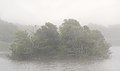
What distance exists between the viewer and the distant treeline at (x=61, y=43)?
101 metres

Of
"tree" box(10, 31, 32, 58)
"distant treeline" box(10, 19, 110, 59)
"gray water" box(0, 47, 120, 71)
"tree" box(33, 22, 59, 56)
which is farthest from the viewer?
"tree" box(10, 31, 32, 58)

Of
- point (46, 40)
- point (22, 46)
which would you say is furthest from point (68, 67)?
point (22, 46)

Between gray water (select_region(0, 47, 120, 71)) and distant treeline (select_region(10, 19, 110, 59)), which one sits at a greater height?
distant treeline (select_region(10, 19, 110, 59))

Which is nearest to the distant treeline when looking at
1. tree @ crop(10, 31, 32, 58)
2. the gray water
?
tree @ crop(10, 31, 32, 58)

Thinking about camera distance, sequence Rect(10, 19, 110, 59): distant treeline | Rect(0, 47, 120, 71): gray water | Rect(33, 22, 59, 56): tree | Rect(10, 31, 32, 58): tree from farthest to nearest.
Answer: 1. Rect(10, 31, 32, 58): tree
2. Rect(33, 22, 59, 56): tree
3. Rect(10, 19, 110, 59): distant treeline
4. Rect(0, 47, 120, 71): gray water

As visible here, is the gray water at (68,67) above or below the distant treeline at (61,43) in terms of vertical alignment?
below

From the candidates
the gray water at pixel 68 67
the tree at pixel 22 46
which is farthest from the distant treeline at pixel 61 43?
the gray water at pixel 68 67

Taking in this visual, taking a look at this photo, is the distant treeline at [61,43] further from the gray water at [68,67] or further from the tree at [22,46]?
the gray water at [68,67]

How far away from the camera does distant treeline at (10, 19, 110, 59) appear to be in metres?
101

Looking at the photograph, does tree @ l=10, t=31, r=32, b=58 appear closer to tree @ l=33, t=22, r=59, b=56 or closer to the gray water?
tree @ l=33, t=22, r=59, b=56

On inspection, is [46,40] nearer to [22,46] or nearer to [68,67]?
[22,46]

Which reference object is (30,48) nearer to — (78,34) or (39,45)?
(39,45)

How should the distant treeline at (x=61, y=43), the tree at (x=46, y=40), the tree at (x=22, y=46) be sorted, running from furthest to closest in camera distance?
the tree at (x=22, y=46)
the tree at (x=46, y=40)
the distant treeline at (x=61, y=43)

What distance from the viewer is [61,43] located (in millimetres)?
104250
